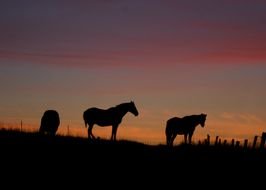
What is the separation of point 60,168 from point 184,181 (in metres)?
4.88

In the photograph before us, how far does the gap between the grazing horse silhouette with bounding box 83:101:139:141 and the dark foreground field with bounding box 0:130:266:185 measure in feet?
28.0

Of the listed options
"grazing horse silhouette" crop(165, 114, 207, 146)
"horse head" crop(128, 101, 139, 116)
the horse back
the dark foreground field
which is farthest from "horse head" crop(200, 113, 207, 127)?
the dark foreground field

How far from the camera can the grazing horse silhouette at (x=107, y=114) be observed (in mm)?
37628

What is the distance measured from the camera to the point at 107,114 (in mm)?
38062

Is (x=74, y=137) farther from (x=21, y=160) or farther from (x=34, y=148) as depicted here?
(x=21, y=160)

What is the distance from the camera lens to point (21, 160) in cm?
2239

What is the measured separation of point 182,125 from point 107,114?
7.06 meters

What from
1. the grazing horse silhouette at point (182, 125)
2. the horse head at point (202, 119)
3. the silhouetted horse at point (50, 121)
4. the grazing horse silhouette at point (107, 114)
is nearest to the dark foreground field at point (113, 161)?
the silhouetted horse at point (50, 121)

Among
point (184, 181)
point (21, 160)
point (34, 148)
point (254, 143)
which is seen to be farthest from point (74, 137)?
point (254, 143)

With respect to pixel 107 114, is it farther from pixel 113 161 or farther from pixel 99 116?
pixel 113 161

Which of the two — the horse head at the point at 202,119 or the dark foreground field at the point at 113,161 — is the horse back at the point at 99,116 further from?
the dark foreground field at the point at 113,161

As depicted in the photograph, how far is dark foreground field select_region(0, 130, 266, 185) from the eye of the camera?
21.8 metres

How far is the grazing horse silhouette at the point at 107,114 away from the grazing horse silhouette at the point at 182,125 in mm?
5402

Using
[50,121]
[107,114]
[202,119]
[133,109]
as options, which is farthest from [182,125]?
[50,121]
